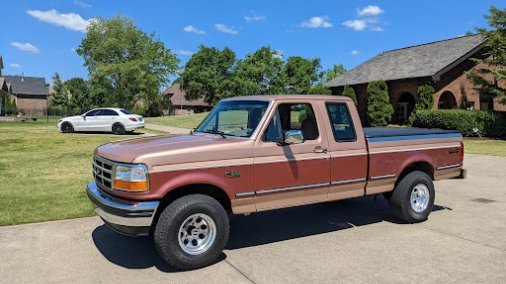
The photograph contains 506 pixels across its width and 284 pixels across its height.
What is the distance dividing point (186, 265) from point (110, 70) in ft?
180

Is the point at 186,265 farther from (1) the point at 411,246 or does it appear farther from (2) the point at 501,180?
(2) the point at 501,180

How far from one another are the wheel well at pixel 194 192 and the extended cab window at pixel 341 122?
5.91 feet

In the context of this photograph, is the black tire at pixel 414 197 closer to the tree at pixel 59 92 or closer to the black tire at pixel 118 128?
the black tire at pixel 118 128

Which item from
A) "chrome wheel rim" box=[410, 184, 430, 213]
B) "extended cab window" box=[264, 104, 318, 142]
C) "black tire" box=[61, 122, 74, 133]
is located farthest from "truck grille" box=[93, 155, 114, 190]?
"black tire" box=[61, 122, 74, 133]

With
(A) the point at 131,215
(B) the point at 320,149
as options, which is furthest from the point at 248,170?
(A) the point at 131,215

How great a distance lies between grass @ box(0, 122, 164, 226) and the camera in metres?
6.80

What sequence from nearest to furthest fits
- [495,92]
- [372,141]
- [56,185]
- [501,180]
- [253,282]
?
[253,282]
[372,141]
[56,185]
[501,180]
[495,92]

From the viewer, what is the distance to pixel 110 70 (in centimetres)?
5528

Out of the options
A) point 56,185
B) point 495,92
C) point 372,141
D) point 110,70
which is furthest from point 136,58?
point 372,141

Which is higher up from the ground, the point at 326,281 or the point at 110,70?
the point at 110,70

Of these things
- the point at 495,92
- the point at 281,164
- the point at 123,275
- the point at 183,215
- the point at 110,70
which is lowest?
the point at 123,275

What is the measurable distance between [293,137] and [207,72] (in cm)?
7141

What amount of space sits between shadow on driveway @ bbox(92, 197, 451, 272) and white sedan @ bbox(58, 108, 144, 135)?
17743 millimetres

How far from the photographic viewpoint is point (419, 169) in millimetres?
6930
